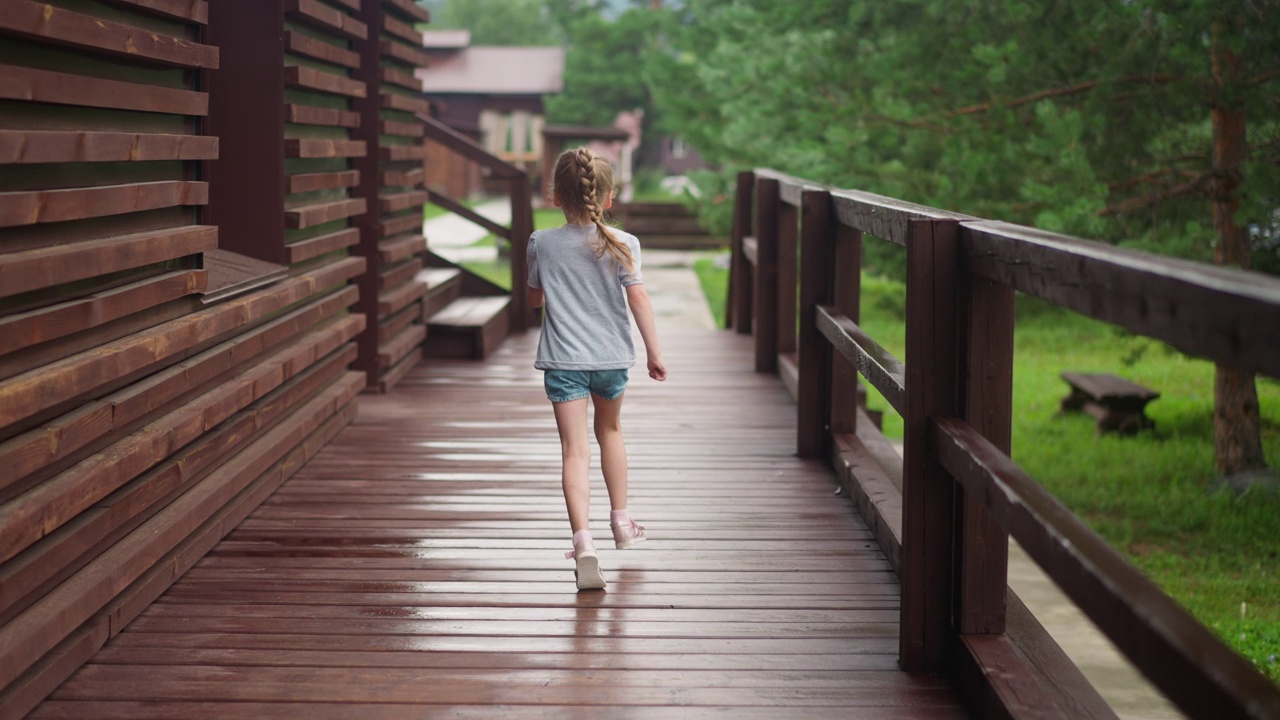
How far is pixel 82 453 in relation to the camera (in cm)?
366

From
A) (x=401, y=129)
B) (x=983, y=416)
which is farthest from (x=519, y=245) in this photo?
(x=983, y=416)

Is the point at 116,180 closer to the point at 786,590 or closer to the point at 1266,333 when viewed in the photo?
the point at 786,590

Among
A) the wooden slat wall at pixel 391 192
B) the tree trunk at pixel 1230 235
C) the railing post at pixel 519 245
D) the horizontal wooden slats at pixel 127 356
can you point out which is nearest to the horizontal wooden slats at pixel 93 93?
the horizontal wooden slats at pixel 127 356

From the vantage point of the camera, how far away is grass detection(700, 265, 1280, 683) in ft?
23.9

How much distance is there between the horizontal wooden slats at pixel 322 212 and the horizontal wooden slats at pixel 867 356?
6.98ft

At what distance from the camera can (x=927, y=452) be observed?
353 cm

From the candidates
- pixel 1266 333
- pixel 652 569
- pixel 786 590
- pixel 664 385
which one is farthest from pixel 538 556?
pixel 664 385

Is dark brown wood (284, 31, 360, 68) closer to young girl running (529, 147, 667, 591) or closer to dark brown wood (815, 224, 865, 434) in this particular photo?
young girl running (529, 147, 667, 591)

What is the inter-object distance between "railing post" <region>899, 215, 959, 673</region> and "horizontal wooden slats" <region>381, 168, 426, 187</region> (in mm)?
4976

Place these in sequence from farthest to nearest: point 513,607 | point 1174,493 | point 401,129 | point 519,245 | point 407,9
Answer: point 519,245
point 1174,493
point 407,9
point 401,129
point 513,607

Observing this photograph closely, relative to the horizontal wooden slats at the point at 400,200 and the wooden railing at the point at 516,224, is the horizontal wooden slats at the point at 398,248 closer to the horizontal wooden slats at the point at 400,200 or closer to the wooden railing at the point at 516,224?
the horizontal wooden slats at the point at 400,200

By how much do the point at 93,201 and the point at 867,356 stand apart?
7.50 ft

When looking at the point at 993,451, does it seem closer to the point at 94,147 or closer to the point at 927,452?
the point at 927,452

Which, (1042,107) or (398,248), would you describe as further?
(398,248)
